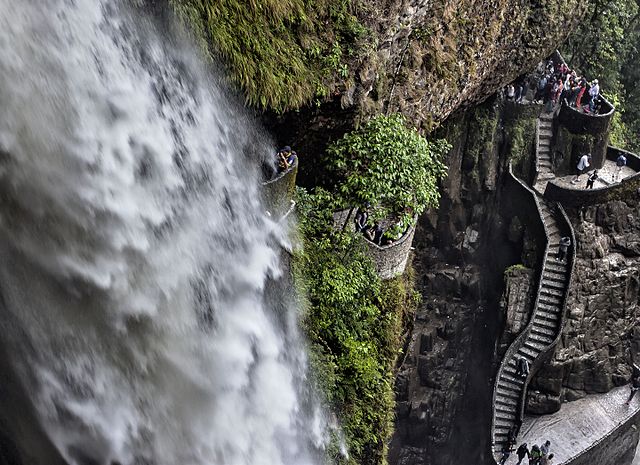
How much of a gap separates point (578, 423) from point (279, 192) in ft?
50.2

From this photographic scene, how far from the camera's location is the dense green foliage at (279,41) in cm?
1066

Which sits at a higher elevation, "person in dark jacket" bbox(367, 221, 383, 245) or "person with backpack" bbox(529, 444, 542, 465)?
"person in dark jacket" bbox(367, 221, 383, 245)

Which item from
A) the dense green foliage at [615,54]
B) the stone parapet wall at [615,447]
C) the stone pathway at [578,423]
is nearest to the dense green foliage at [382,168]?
the stone pathway at [578,423]

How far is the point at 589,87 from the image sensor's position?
25.0 meters

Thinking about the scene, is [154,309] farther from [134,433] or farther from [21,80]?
[21,80]

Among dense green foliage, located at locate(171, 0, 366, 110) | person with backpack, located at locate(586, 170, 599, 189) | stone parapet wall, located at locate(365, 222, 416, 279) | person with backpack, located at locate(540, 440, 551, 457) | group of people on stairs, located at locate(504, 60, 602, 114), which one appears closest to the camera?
dense green foliage, located at locate(171, 0, 366, 110)

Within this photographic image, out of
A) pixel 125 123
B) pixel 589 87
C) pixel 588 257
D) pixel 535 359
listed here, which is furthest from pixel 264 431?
pixel 589 87

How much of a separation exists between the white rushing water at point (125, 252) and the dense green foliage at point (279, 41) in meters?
0.55

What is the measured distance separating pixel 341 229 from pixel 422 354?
1048 centimetres

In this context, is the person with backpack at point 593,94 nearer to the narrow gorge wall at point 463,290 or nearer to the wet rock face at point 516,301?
the narrow gorge wall at point 463,290

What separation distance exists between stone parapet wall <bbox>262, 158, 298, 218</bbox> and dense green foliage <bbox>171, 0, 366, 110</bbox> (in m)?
1.17

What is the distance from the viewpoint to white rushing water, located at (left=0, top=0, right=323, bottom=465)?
7875mm

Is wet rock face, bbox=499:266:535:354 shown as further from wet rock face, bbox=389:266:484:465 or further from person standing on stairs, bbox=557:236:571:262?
wet rock face, bbox=389:266:484:465

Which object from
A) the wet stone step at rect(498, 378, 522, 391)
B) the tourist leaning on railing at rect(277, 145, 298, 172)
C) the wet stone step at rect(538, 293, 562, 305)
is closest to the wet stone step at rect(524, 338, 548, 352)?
the wet stone step at rect(498, 378, 522, 391)
